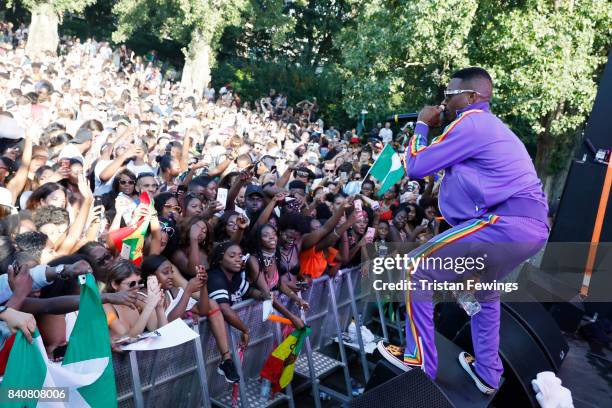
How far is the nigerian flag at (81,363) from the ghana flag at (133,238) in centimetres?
147

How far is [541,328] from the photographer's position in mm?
5047

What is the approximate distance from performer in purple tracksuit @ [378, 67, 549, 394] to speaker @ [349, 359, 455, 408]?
0.50 metres

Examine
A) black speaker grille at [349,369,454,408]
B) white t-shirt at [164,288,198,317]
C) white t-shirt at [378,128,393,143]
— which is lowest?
white t-shirt at [164,288,198,317]

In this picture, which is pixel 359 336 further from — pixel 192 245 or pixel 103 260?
pixel 103 260

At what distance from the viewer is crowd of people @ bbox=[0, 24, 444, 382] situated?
11.5 feet

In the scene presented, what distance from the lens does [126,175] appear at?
5.84 metres

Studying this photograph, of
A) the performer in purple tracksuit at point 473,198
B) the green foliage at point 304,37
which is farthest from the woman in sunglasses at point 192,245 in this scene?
the green foliage at point 304,37

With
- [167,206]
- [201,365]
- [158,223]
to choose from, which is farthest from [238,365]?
[167,206]

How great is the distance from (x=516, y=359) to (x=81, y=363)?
3.24 meters

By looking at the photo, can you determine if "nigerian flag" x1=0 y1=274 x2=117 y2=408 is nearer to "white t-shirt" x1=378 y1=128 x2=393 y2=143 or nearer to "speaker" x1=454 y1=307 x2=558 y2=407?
"speaker" x1=454 y1=307 x2=558 y2=407

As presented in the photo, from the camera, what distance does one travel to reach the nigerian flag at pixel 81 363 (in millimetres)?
2838

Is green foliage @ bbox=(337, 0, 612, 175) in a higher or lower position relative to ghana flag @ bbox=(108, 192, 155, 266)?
higher

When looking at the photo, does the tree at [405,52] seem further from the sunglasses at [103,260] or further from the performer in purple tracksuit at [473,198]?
the sunglasses at [103,260]

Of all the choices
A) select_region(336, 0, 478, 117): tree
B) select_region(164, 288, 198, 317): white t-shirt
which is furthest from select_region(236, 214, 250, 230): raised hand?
select_region(336, 0, 478, 117): tree
